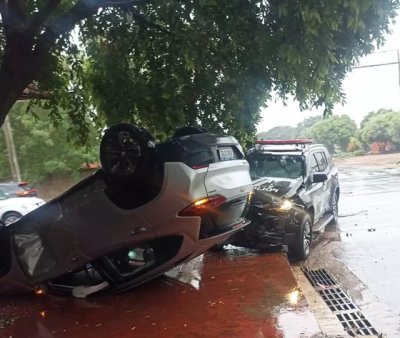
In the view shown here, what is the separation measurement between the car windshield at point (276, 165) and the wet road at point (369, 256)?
1494mm

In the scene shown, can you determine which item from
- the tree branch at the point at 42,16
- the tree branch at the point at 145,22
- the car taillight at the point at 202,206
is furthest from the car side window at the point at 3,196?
the car taillight at the point at 202,206

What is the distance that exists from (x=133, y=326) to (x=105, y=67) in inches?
166

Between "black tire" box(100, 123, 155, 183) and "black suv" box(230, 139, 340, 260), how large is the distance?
3160 millimetres

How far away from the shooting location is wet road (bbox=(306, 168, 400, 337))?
16.6 feet

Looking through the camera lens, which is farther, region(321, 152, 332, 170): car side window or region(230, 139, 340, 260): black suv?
region(321, 152, 332, 170): car side window

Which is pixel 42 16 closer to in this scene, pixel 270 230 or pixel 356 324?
pixel 270 230

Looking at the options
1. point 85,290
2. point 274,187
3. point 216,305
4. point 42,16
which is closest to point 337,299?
point 216,305

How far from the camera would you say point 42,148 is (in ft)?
79.4

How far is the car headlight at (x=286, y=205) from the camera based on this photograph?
671cm

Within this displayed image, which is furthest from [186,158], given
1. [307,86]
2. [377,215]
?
[377,215]

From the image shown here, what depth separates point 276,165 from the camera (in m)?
8.00

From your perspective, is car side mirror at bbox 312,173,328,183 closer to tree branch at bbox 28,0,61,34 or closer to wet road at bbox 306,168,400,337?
wet road at bbox 306,168,400,337

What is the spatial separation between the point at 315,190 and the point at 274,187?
1.21 meters

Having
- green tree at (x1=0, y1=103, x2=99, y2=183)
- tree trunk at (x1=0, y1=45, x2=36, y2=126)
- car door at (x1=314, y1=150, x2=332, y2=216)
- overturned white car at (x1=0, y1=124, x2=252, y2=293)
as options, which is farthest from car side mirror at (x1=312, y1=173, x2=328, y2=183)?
green tree at (x1=0, y1=103, x2=99, y2=183)
